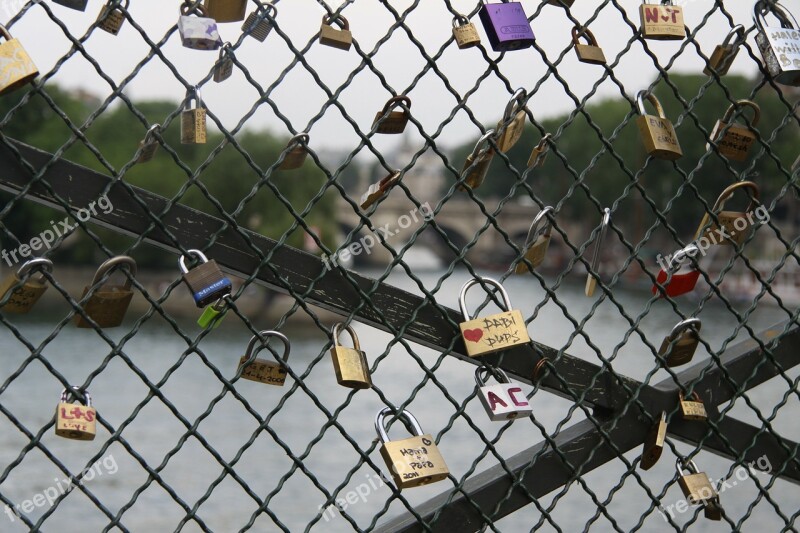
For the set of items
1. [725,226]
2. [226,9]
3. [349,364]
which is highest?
[226,9]

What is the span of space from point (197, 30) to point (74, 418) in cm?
56

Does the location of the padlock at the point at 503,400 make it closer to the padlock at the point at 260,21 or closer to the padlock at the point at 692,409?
the padlock at the point at 692,409

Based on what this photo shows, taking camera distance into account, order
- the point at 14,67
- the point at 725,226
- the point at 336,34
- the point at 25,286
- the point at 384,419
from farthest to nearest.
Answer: the point at 725,226 → the point at 384,419 → the point at 336,34 → the point at 25,286 → the point at 14,67

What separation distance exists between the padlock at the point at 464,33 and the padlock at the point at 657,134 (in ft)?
1.17

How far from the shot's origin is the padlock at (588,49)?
173cm

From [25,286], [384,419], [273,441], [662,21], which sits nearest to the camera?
[25,286]

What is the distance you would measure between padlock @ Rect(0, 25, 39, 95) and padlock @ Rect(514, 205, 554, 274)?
850mm

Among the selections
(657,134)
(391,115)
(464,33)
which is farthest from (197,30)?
(657,134)

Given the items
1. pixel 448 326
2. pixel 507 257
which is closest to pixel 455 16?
pixel 448 326

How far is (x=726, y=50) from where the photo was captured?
6.25 ft

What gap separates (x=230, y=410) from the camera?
17984mm

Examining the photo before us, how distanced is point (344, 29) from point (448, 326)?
0.51m

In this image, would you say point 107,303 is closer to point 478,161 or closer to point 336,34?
point 336,34

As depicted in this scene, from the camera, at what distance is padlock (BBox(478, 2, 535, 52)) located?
162 centimetres
